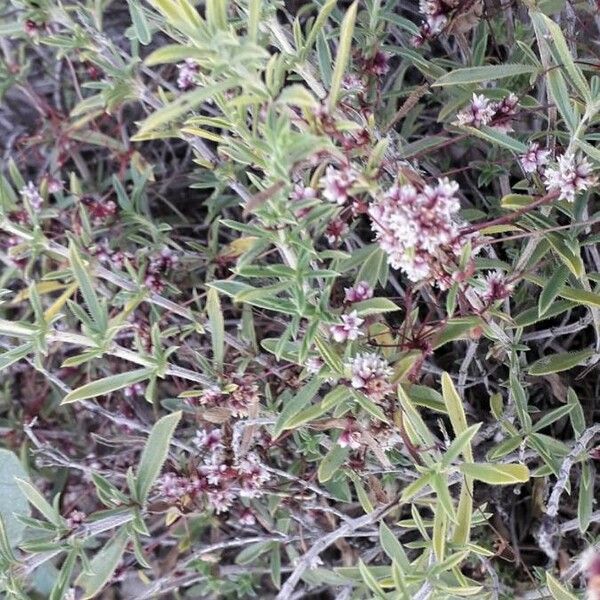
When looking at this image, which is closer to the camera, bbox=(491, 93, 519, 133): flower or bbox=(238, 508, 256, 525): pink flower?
bbox=(491, 93, 519, 133): flower

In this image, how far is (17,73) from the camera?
78.2 inches

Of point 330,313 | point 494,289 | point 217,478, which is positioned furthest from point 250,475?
Result: point 494,289

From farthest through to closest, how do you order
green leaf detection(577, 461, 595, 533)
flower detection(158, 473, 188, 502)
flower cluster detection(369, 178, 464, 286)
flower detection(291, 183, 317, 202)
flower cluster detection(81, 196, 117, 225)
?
flower cluster detection(81, 196, 117, 225)
flower detection(158, 473, 188, 502)
green leaf detection(577, 461, 595, 533)
flower detection(291, 183, 317, 202)
flower cluster detection(369, 178, 464, 286)

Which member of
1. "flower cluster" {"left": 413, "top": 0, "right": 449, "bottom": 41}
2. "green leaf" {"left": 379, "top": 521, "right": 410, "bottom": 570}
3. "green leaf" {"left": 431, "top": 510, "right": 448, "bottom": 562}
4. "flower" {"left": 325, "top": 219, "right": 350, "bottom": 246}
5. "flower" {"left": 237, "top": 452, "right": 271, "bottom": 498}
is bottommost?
"green leaf" {"left": 379, "top": 521, "right": 410, "bottom": 570}

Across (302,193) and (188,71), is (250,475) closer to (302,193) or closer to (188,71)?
(302,193)

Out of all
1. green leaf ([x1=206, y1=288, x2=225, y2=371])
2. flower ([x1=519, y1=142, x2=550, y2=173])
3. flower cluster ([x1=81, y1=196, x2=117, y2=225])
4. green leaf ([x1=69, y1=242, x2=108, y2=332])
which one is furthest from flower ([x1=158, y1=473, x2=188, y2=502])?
flower ([x1=519, y1=142, x2=550, y2=173])

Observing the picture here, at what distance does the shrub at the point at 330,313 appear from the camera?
1.11 metres

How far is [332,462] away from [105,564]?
1.44 ft

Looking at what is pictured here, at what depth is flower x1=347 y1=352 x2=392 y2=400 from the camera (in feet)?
3.85

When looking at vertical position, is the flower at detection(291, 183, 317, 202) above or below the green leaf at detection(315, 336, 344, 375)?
above

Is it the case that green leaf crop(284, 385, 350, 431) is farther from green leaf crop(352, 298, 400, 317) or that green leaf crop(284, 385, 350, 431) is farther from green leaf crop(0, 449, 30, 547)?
green leaf crop(0, 449, 30, 547)

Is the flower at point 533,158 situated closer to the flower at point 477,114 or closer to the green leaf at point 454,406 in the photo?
the flower at point 477,114

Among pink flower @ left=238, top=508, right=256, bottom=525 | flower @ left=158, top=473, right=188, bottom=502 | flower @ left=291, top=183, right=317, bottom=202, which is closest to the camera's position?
flower @ left=291, top=183, right=317, bottom=202

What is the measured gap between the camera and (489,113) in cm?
126
